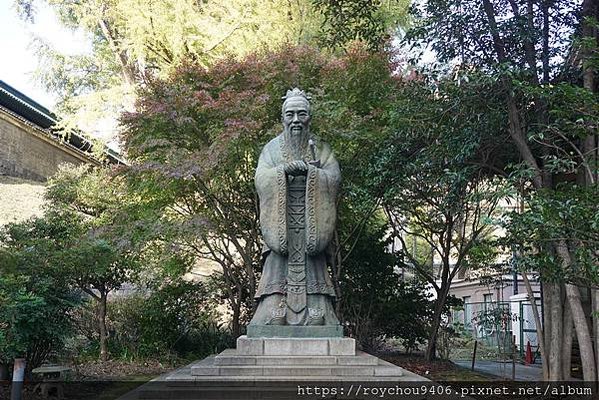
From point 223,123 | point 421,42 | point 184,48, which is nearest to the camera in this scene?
point 421,42

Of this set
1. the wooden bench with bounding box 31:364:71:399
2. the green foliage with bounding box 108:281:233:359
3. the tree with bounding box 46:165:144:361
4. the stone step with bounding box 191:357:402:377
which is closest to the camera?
the stone step with bounding box 191:357:402:377

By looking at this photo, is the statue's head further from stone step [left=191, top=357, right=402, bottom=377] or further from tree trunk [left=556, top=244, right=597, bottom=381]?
tree trunk [left=556, top=244, right=597, bottom=381]

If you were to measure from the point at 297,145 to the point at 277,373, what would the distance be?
A: 262 centimetres

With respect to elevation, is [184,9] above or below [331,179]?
above

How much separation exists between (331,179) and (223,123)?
3329mm

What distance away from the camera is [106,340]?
11.7 metres

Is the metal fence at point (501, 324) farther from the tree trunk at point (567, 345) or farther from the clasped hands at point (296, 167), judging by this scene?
the clasped hands at point (296, 167)

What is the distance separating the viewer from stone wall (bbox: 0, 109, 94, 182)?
1938 centimetres

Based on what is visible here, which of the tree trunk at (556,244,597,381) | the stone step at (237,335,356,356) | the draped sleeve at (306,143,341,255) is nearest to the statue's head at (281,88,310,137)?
the draped sleeve at (306,143,341,255)

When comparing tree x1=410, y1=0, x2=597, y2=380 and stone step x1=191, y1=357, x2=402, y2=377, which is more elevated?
tree x1=410, y1=0, x2=597, y2=380

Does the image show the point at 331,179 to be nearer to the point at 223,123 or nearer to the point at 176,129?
the point at 223,123

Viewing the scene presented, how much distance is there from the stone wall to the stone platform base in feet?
51.0

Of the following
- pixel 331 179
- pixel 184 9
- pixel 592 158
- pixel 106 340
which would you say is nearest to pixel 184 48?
pixel 184 9

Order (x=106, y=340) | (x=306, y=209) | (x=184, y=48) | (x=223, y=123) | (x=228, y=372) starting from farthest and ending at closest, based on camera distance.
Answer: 1. (x=184, y=48)
2. (x=106, y=340)
3. (x=223, y=123)
4. (x=306, y=209)
5. (x=228, y=372)
